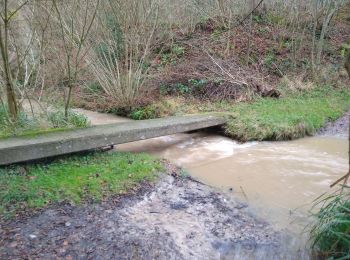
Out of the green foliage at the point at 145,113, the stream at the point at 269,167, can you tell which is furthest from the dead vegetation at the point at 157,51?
the stream at the point at 269,167

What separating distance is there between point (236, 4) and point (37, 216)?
12.8m

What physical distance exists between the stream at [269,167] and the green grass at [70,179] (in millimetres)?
1110

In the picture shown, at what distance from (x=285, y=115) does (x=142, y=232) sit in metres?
6.20

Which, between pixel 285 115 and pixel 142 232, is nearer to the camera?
pixel 142 232

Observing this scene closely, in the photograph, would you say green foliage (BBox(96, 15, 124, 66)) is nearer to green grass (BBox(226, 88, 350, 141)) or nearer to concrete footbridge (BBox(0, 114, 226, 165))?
concrete footbridge (BBox(0, 114, 226, 165))

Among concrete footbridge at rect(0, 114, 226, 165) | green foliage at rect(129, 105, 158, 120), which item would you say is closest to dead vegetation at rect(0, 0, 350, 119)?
green foliage at rect(129, 105, 158, 120)

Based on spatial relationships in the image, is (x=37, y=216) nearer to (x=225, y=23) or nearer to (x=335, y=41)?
(x=225, y=23)

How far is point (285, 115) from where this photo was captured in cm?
944

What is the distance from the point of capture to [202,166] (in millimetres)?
6984

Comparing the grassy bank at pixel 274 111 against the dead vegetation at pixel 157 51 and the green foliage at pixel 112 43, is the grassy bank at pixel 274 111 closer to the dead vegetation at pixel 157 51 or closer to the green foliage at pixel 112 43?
the dead vegetation at pixel 157 51

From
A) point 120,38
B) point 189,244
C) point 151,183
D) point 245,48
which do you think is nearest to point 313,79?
point 245,48

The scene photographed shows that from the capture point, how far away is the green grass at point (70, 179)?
473cm

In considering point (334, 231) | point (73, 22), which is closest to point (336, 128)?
point (334, 231)

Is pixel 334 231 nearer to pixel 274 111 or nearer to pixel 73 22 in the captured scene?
pixel 274 111
